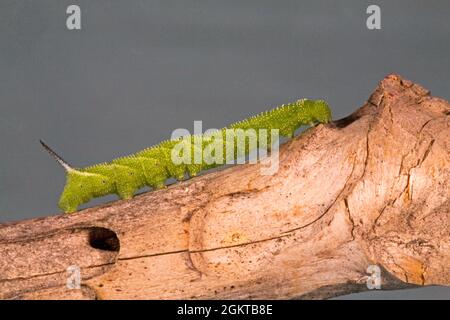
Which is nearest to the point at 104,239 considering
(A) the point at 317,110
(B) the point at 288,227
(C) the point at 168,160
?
(C) the point at 168,160

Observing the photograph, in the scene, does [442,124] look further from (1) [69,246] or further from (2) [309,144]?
(1) [69,246]

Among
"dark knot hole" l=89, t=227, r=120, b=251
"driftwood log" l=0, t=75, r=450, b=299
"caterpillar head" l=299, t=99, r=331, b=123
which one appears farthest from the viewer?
"caterpillar head" l=299, t=99, r=331, b=123

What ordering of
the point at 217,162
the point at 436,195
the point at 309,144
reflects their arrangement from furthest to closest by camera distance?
the point at 217,162, the point at 309,144, the point at 436,195

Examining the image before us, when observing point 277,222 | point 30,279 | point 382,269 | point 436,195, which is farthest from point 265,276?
point 30,279

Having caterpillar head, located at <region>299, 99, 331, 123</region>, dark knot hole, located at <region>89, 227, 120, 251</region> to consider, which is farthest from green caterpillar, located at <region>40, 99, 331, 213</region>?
dark knot hole, located at <region>89, 227, 120, 251</region>

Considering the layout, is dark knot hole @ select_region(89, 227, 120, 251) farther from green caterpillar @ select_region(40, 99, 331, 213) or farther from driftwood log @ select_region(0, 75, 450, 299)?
green caterpillar @ select_region(40, 99, 331, 213)
